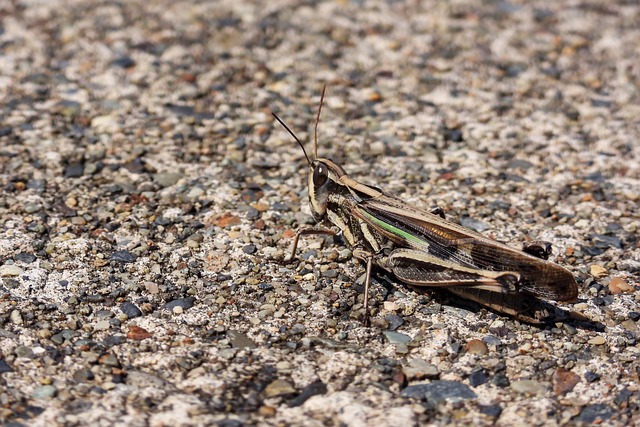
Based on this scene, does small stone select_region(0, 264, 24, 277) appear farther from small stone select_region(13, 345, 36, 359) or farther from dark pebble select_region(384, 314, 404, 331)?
dark pebble select_region(384, 314, 404, 331)

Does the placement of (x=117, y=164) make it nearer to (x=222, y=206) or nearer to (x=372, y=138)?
(x=222, y=206)

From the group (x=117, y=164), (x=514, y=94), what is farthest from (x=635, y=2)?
(x=117, y=164)

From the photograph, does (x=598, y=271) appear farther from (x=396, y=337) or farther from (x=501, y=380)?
(x=396, y=337)

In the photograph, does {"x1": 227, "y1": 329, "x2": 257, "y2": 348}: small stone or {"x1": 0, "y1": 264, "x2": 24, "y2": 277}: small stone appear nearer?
{"x1": 227, "y1": 329, "x2": 257, "y2": 348}: small stone

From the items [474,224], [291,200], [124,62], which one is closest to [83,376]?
[291,200]

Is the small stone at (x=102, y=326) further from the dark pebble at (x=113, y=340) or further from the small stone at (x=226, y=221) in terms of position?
the small stone at (x=226, y=221)

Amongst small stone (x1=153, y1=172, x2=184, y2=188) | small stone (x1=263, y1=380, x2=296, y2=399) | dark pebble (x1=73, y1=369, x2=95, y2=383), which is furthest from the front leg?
small stone (x1=153, y1=172, x2=184, y2=188)

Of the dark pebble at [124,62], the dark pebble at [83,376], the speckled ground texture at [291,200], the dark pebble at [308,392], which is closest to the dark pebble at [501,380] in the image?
the speckled ground texture at [291,200]
